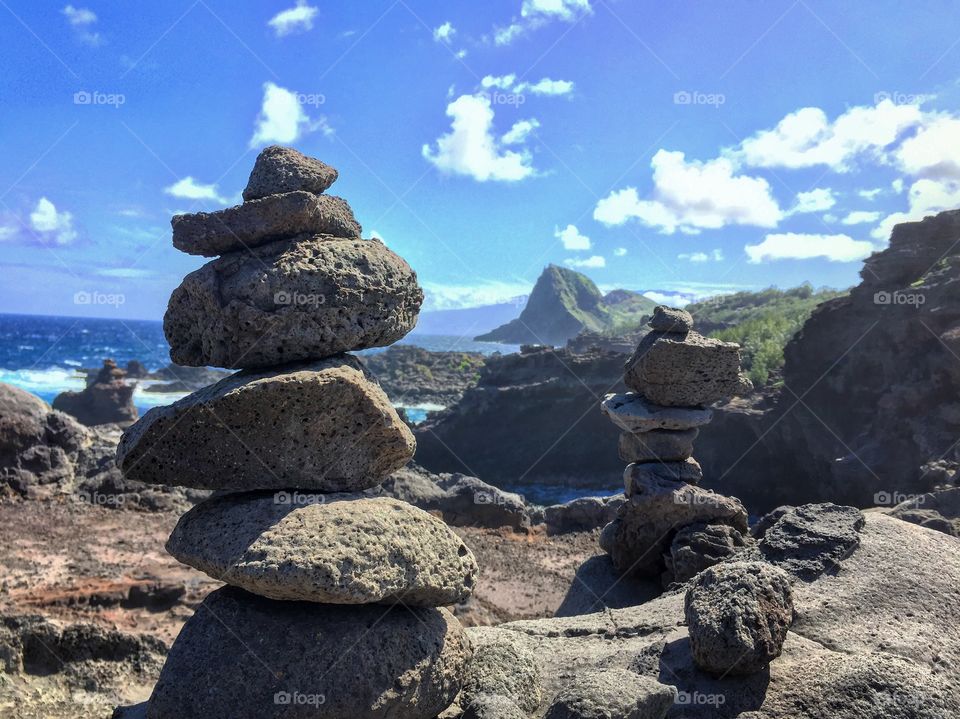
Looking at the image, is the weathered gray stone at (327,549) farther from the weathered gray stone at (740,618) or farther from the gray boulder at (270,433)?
the weathered gray stone at (740,618)

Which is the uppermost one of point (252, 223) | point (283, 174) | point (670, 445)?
point (283, 174)

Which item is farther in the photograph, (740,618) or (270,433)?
(740,618)

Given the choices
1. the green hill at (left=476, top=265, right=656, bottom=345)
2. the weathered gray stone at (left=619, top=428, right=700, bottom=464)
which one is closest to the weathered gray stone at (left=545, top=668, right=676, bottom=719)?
the weathered gray stone at (left=619, top=428, right=700, bottom=464)

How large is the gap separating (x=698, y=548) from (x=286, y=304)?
28.1ft

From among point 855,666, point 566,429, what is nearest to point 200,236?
point 855,666

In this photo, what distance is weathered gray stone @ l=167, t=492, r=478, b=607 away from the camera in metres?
5.27

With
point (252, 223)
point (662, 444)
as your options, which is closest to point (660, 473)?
point (662, 444)

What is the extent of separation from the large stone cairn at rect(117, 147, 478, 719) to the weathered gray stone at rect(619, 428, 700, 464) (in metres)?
7.54

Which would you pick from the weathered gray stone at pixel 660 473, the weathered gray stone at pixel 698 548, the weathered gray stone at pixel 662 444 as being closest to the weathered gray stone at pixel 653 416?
the weathered gray stone at pixel 662 444

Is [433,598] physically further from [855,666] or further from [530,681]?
[855,666]

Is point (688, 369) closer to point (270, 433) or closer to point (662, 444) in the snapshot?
point (662, 444)

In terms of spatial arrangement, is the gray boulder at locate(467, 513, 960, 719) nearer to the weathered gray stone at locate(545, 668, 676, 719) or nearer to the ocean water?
the weathered gray stone at locate(545, 668, 676, 719)

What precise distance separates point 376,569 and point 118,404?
127ft

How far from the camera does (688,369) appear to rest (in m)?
12.4
